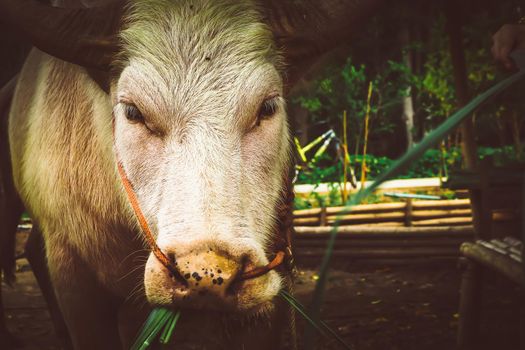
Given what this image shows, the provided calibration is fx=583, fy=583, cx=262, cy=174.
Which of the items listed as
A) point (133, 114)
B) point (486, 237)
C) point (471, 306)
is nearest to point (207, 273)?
point (133, 114)

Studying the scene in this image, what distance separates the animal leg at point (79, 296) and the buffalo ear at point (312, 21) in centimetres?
129

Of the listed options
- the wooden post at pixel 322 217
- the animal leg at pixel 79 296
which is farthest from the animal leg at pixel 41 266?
the wooden post at pixel 322 217

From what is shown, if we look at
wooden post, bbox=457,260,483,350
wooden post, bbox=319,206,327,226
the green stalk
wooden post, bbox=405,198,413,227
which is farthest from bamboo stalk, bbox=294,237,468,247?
the green stalk

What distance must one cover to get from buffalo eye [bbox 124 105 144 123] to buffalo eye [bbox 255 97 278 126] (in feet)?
1.32

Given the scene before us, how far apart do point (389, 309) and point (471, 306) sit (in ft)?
5.28

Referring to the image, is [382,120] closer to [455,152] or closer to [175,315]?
[455,152]

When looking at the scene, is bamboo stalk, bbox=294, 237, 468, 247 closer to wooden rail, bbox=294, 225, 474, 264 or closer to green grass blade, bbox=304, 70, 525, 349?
wooden rail, bbox=294, 225, 474, 264

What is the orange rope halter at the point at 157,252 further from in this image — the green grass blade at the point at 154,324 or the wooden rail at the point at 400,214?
the wooden rail at the point at 400,214

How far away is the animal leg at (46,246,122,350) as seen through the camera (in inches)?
101

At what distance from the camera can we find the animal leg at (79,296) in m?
2.57

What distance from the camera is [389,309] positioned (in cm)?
536

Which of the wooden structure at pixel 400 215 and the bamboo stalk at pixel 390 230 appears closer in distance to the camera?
the bamboo stalk at pixel 390 230

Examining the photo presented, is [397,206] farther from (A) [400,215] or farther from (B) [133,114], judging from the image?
(B) [133,114]

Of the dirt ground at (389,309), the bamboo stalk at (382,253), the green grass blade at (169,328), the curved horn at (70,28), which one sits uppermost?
the curved horn at (70,28)
